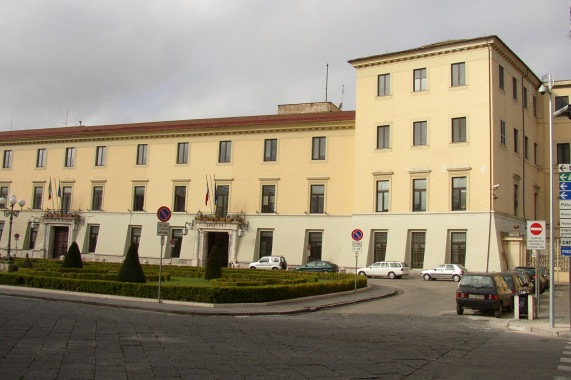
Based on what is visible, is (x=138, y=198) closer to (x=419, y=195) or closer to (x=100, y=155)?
(x=100, y=155)

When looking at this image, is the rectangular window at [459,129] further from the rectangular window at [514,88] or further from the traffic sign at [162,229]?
the traffic sign at [162,229]

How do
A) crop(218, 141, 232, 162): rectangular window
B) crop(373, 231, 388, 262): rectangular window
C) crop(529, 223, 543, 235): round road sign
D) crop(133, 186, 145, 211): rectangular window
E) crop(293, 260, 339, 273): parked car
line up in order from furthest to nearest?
crop(133, 186, 145, 211): rectangular window, crop(218, 141, 232, 162): rectangular window, crop(373, 231, 388, 262): rectangular window, crop(293, 260, 339, 273): parked car, crop(529, 223, 543, 235): round road sign

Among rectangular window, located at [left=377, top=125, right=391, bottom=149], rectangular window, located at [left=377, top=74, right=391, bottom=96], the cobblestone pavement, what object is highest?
rectangular window, located at [left=377, top=74, right=391, bottom=96]

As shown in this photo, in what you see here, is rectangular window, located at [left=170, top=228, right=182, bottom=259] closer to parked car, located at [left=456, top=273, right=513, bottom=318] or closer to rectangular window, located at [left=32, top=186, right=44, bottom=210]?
rectangular window, located at [left=32, top=186, right=44, bottom=210]

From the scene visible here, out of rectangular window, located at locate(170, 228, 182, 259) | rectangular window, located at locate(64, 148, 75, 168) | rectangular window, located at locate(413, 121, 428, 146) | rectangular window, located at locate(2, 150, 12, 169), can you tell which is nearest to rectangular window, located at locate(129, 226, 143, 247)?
rectangular window, located at locate(170, 228, 182, 259)

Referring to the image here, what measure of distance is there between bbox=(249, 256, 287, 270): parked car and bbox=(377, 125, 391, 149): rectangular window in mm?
11930

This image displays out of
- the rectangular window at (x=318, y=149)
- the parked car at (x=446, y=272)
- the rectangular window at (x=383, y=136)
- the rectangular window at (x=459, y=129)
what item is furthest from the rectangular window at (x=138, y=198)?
the rectangular window at (x=459, y=129)

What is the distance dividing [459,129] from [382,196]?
7.61 meters

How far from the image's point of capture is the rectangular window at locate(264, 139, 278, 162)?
4797 cm

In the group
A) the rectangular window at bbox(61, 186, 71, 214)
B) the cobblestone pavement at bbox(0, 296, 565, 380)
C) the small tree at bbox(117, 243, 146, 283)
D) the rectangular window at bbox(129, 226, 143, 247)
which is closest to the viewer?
the cobblestone pavement at bbox(0, 296, 565, 380)

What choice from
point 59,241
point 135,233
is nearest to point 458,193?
point 135,233

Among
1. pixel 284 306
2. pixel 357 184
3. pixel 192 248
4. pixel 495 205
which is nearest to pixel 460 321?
pixel 284 306

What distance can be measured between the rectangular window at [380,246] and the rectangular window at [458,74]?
1244 centimetres

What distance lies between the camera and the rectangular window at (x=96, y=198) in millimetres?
53594
